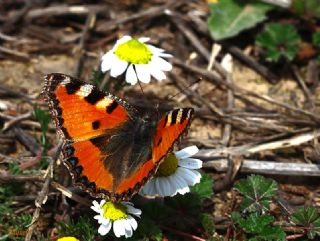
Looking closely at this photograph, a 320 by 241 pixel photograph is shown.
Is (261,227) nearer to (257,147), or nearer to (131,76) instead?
(257,147)

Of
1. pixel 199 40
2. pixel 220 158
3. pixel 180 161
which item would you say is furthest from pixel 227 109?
pixel 180 161

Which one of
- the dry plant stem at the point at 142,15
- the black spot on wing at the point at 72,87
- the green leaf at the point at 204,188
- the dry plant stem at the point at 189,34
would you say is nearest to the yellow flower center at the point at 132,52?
the black spot on wing at the point at 72,87

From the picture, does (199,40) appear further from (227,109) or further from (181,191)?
(181,191)

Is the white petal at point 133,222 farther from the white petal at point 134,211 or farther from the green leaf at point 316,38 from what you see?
the green leaf at point 316,38

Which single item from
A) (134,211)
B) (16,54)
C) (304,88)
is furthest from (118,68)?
(304,88)

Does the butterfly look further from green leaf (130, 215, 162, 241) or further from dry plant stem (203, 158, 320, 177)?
dry plant stem (203, 158, 320, 177)

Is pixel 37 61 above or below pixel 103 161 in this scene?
below
